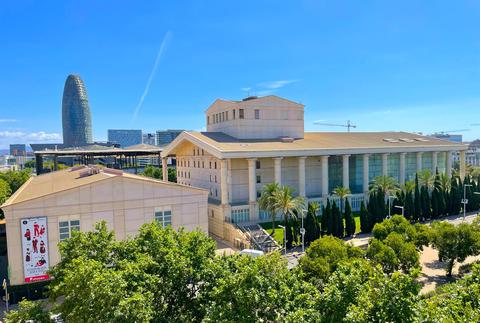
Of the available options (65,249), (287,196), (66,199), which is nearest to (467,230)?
(287,196)

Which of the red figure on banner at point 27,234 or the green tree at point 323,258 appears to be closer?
the green tree at point 323,258

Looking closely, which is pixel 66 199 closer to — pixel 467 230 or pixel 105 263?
pixel 105 263

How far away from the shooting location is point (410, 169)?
204 ft

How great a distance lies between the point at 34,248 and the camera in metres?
27.9

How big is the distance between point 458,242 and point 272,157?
24.6 m

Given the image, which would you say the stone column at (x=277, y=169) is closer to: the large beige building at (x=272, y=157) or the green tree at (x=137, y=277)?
the large beige building at (x=272, y=157)

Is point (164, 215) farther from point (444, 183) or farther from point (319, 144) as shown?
point (444, 183)

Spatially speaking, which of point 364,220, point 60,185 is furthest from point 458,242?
point 60,185

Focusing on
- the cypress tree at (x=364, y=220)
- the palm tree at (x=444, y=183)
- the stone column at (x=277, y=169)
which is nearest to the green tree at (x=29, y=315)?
the stone column at (x=277, y=169)

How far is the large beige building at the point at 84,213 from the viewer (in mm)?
27484

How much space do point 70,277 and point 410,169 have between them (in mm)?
61030

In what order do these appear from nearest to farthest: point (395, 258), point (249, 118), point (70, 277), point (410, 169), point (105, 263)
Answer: point (70, 277) < point (105, 263) < point (395, 258) < point (249, 118) < point (410, 169)

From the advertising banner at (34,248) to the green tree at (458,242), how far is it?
31.6 meters

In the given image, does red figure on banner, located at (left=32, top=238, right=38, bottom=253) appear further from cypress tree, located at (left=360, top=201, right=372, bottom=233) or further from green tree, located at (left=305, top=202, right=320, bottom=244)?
cypress tree, located at (left=360, top=201, right=372, bottom=233)
